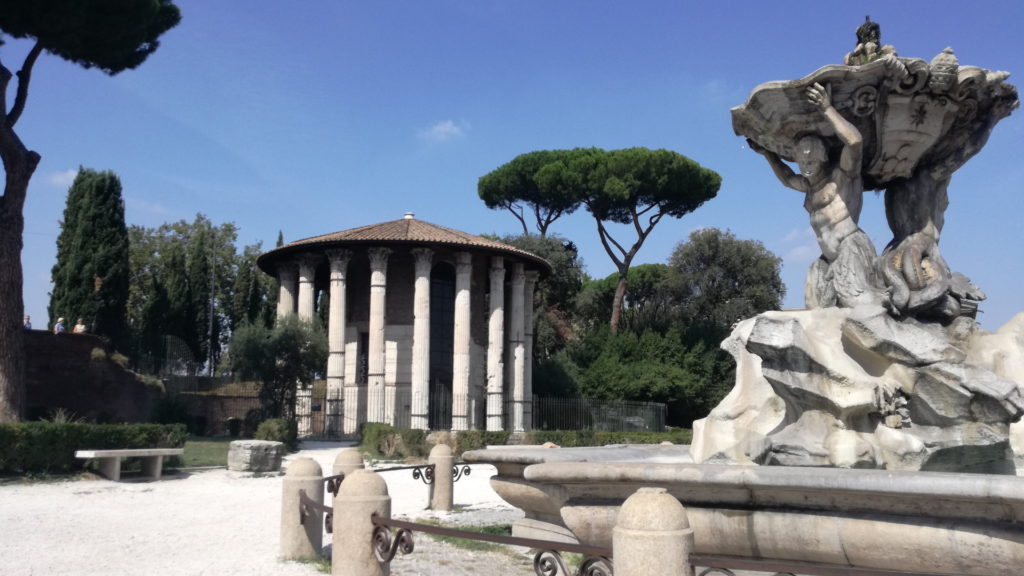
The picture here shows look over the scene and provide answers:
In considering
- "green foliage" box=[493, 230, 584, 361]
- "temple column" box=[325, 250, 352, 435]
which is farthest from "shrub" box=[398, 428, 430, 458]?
"green foliage" box=[493, 230, 584, 361]

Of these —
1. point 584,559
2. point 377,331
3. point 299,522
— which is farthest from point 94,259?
point 584,559

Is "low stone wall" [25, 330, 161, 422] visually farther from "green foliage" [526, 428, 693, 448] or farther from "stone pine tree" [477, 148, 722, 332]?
"stone pine tree" [477, 148, 722, 332]

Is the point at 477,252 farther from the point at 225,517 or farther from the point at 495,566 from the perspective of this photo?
the point at 495,566

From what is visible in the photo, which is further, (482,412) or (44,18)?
(482,412)

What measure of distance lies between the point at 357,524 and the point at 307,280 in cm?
2376

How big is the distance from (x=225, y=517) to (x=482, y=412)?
1939 centimetres

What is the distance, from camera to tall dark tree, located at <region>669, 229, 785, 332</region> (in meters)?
33.9

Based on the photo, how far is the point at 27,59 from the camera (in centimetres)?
1894

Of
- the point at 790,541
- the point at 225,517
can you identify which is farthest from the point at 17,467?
the point at 790,541

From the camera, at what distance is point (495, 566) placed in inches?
248

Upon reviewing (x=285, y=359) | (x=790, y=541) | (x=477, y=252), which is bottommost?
(x=790, y=541)

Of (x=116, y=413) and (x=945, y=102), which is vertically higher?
(x=945, y=102)

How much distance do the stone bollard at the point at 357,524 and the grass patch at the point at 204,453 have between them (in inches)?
460

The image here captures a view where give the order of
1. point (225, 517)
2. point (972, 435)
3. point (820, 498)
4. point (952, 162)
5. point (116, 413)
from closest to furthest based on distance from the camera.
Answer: point (820, 498) < point (972, 435) < point (952, 162) < point (225, 517) < point (116, 413)
